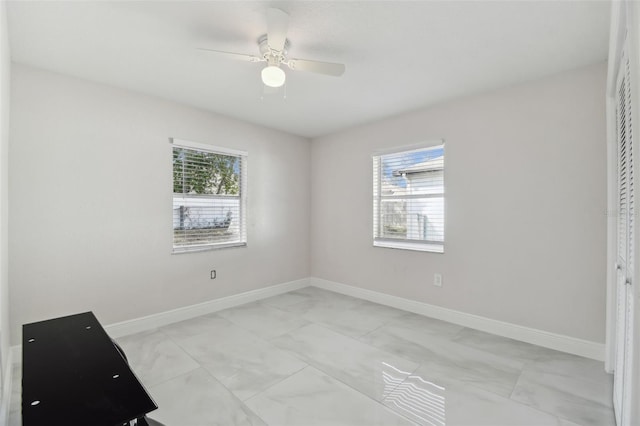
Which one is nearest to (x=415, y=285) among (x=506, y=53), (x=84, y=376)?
(x=506, y=53)

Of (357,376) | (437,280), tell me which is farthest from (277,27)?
(437,280)

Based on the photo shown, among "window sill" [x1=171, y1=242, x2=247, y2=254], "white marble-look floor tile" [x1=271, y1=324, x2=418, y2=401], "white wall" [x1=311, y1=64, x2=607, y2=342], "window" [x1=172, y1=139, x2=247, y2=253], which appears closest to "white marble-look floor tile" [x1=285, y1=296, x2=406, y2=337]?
"white marble-look floor tile" [x1=271, y1=324, x2=418, y2=401]

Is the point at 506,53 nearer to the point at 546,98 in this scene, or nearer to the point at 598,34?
the point at 598,34

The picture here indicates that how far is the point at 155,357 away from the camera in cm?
254

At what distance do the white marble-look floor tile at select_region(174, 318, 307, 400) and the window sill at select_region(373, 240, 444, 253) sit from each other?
194 cm

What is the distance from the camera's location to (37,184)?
2547mm

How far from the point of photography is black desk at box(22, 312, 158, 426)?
2.99ft

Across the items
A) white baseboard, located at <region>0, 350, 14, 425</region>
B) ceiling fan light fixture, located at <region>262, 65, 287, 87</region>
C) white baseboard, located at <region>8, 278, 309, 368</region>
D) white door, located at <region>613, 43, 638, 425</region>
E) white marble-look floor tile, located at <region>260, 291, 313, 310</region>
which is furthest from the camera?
white marble-look floor tile, located at <region>260, 291, 313, 310</region>

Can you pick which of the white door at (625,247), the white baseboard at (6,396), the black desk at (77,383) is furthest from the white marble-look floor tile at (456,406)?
the white baseboard at (6,396)

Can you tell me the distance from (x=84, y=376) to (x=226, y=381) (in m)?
1.25

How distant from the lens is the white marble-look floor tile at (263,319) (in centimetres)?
312

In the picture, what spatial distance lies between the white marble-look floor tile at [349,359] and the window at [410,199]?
1442 mm

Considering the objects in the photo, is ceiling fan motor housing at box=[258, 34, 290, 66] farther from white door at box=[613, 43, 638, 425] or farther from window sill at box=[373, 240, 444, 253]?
window sill at box=[373, 240, 444, 253]

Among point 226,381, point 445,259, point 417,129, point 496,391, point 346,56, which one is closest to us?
point 496,391
